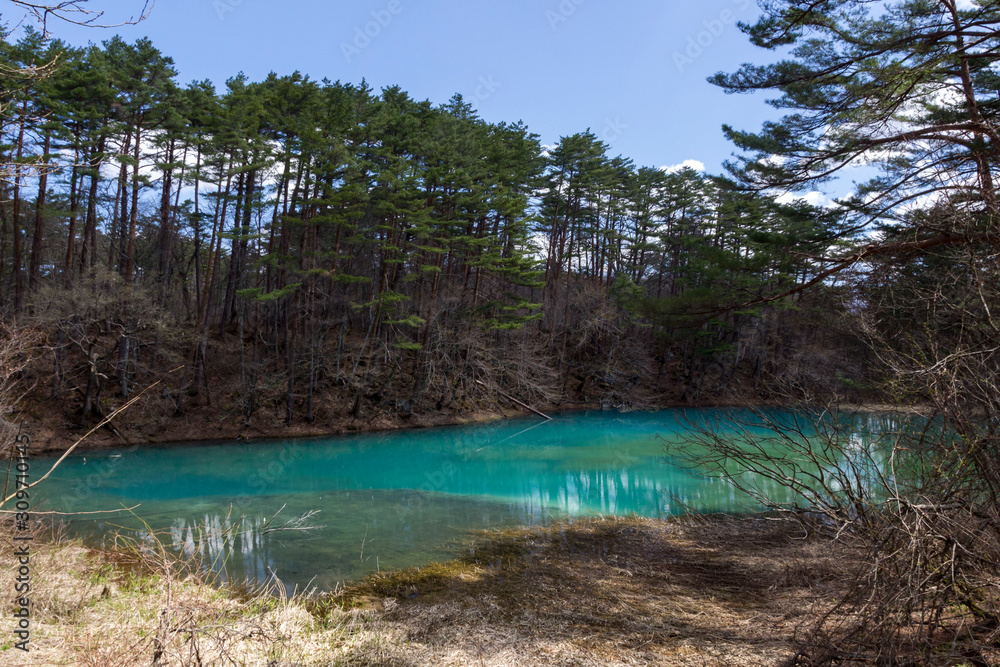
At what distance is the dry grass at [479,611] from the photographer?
4.35m

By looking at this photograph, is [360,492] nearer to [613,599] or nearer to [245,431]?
[613,599]

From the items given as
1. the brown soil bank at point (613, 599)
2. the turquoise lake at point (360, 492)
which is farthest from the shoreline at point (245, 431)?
the brown soil bank at point (613, 599)

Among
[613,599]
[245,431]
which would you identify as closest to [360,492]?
[613,599]

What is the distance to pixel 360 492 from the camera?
13.4 m

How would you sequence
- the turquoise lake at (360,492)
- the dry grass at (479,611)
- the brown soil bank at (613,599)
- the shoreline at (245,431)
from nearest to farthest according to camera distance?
the dry grass at (479,611) → the brown soil bank at (613,599) → the turquoise lake at (360,492) → the shoreline at (245,431)

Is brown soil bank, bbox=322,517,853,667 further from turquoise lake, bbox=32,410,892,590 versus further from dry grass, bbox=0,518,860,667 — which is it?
turquoise lake, bbox=32,410,892,590

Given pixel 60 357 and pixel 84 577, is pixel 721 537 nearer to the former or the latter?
pixel 84 577

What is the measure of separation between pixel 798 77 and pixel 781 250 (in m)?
2.35

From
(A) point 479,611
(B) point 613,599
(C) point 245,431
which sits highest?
(B) point 613,599

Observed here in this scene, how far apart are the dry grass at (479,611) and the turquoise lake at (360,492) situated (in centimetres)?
83

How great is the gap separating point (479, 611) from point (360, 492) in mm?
7806

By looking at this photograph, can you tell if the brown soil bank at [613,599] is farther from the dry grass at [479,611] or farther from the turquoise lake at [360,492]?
the turquoise lake at [360,492]

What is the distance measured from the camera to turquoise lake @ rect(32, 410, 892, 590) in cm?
891

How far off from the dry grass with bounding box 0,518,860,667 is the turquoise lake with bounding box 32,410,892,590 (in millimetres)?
826
